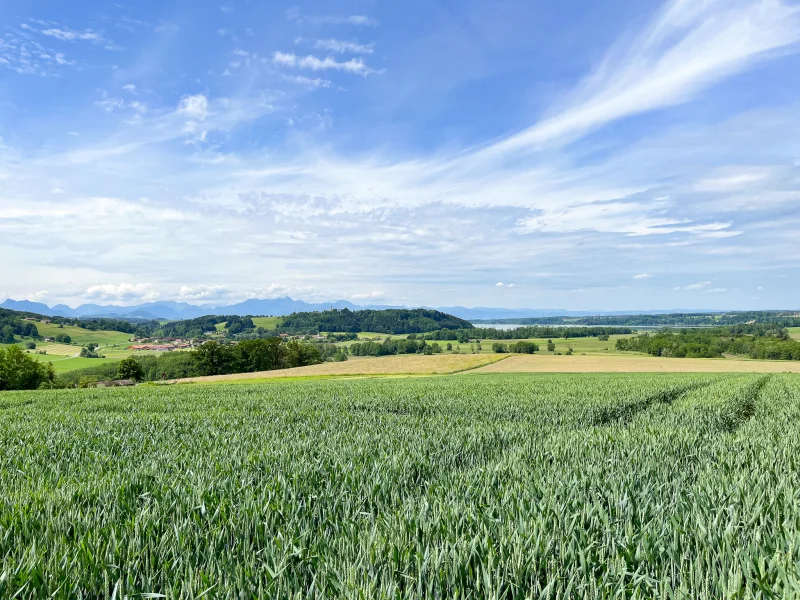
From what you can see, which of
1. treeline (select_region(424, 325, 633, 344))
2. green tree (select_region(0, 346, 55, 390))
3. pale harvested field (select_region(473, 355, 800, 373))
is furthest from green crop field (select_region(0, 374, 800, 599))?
treeline (select_region(424, 325, 633, 344))

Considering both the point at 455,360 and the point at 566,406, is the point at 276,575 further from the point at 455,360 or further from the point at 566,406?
the point at 455,360

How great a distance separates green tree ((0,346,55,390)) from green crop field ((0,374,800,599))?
241ft

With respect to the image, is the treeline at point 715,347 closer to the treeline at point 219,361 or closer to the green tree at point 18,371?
the treeline at point 219,361

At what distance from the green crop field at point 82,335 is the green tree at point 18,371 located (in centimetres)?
10744

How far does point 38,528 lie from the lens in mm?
3971

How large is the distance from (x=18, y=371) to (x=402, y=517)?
84830 millimetres

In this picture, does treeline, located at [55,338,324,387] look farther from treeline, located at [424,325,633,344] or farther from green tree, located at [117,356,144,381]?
treeline, located at [424,325,633,344]

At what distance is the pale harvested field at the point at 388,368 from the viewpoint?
61619mm

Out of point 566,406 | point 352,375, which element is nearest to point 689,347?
point 352,375

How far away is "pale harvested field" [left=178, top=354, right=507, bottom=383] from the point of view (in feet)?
202

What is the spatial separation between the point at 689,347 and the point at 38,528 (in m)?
114

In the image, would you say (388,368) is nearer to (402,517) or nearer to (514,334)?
(402,517)

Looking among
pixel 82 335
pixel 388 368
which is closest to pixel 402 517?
pixel 388 368

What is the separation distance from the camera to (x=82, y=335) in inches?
7013
